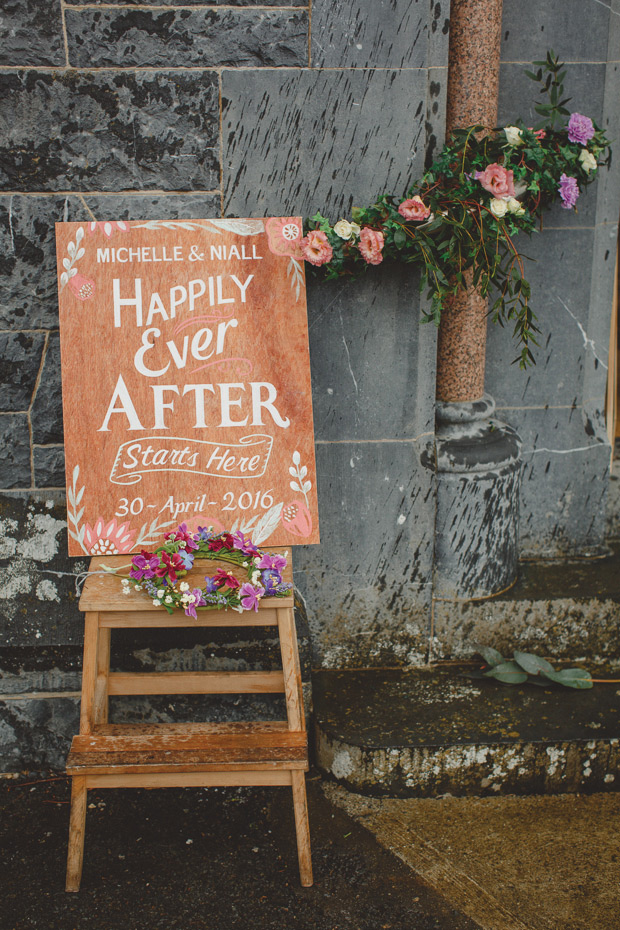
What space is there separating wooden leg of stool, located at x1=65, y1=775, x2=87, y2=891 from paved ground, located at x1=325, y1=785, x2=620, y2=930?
0.79 metres

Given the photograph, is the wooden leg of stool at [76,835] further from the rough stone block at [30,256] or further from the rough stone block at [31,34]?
the rough stone block at [31,34]

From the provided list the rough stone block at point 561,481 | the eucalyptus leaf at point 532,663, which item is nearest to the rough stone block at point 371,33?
the rough stone block at point 561,481

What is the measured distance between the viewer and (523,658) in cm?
276

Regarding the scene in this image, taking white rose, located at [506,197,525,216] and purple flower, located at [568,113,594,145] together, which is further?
purple flower, located at [568,113,594,145]

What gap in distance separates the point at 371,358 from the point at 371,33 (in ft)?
3.21

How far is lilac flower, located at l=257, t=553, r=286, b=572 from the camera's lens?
6.95 ft

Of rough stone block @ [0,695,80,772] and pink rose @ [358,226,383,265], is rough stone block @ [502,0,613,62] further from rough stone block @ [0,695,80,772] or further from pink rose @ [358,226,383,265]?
rough stone block @ [0,695,80,772]

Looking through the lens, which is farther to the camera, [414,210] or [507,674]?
[507,674]

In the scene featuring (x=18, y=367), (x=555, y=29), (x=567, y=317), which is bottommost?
(x=18, y=367)

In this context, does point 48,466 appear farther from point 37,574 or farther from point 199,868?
point 199,868

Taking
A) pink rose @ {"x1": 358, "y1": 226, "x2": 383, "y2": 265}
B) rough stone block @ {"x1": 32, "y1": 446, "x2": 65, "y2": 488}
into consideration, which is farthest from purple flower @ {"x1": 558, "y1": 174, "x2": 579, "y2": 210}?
rough stone block @ {"x1": 32, "y1": 446, "x2": 65, "y2": 488}

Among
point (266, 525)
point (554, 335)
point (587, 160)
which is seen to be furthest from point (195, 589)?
point (587, 160)

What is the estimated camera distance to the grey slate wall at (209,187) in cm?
234

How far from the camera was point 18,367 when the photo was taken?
2.51m
